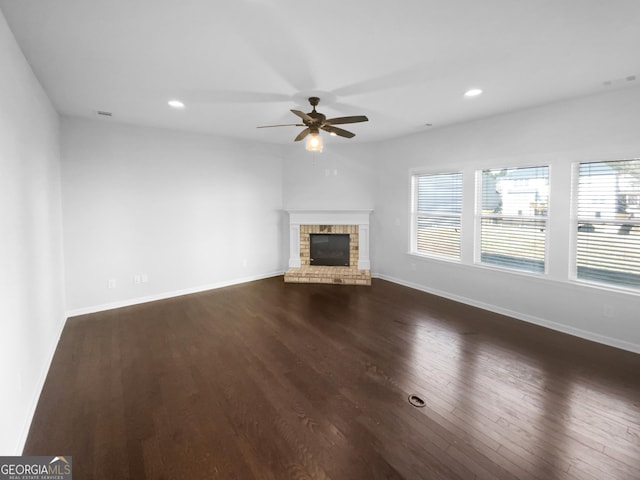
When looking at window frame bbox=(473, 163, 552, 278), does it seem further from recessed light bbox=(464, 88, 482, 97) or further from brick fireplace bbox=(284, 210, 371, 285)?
brick fireplace bbox=(284, 210, 371, 285)

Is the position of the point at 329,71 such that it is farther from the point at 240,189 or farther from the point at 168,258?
the point at 168,258

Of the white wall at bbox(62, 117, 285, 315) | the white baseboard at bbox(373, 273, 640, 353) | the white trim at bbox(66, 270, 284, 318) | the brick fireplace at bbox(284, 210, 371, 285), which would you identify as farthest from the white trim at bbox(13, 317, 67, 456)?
the white baseboard at bbox(373, 273, 640, 353)

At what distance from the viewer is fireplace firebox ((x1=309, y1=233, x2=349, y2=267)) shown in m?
6.29

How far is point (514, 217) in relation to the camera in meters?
4.11

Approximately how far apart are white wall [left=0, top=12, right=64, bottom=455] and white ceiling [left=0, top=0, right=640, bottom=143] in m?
0.36

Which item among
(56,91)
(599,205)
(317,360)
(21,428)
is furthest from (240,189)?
(599,205)

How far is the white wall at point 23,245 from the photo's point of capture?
182 centimetres

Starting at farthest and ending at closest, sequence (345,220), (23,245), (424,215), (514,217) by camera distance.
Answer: (345,220)
(424,215)
(514,217)
(23,245)

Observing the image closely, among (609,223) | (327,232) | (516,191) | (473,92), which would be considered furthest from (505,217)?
(327,232)

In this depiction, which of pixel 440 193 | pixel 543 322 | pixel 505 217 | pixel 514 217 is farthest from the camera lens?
pixel 440 193

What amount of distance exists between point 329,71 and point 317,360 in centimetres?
276

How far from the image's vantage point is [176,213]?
16.3 feet

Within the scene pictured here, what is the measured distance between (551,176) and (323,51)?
3.22m

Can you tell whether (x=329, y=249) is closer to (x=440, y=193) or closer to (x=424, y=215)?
(x=424, y=215)
